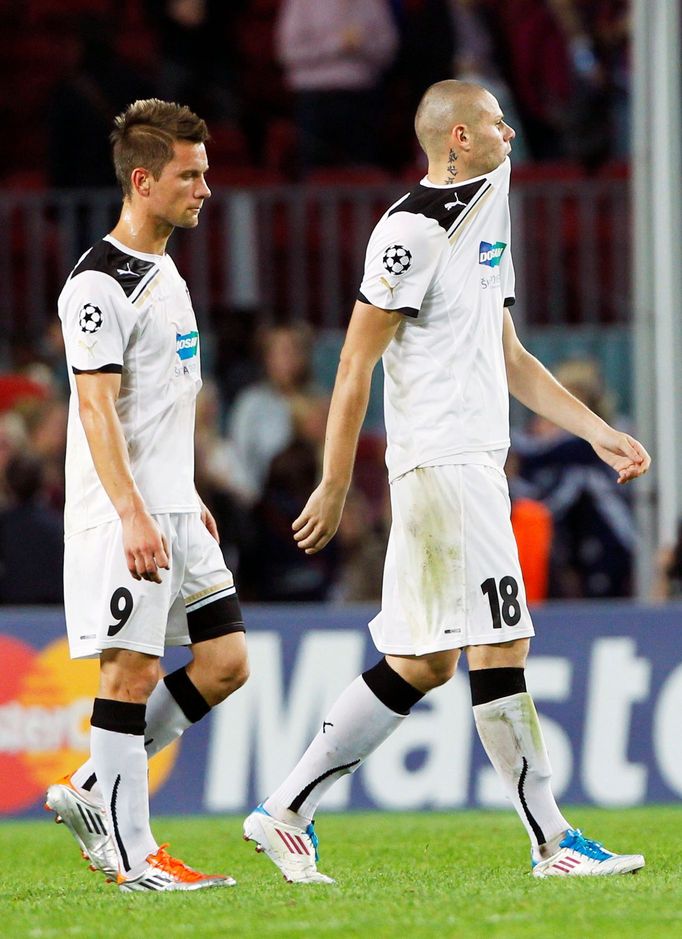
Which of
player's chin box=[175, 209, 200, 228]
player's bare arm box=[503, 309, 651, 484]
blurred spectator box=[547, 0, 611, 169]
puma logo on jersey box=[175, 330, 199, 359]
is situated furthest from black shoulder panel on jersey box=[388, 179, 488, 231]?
blurred spectator box=[547, 0, 611, 169]

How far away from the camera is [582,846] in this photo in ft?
18.1

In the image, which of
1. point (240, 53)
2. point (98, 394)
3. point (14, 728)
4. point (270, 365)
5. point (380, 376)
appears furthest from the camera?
point (240, 53)

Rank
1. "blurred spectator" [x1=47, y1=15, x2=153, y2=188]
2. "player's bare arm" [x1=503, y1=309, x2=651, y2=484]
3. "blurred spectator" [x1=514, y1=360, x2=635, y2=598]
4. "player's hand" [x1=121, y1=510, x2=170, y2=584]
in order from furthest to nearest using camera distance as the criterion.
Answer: "blurred spectator" [x1=47, y1=15, x2=153, y2=188] < "blurred spectator" [x1=514, y1=360, x2=635, y2=598] < "player's bare arm" [x1=503, y1=309, x2=651, y2=484] < "player's hand" [x1=121, y1=510, x2=170, y2=584]

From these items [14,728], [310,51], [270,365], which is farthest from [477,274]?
[310,51]

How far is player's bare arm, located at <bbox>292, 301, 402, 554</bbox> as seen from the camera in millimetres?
5488

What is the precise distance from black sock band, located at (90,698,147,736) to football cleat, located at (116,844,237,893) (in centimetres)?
38

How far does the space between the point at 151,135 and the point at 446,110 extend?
90 cm

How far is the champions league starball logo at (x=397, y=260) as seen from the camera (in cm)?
553

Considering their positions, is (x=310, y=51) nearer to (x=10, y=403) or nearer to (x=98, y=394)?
(x=10, y=403)

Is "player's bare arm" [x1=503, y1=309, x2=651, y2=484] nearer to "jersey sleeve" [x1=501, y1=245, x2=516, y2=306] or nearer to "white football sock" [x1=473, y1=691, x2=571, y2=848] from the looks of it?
"jersey sleeve" [x1=501, y1=245, x2=516, y2=306]

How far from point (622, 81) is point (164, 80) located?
11.5ft

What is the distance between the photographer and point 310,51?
13.7 meters

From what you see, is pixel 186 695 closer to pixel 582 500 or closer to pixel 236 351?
pixel 582 500

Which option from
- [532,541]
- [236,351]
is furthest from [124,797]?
[236,351]
